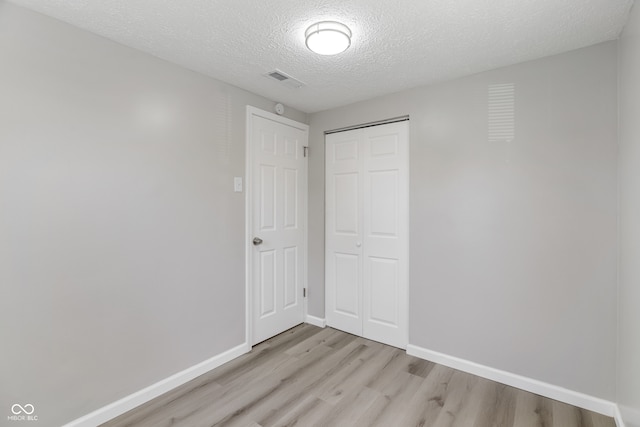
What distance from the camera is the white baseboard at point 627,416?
4.92 ft

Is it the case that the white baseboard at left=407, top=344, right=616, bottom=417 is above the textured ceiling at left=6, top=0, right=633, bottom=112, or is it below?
below

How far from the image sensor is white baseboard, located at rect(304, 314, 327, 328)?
3.37m

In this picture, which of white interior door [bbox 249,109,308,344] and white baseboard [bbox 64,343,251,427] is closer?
white baseboard [bbox 64,343,251,427]

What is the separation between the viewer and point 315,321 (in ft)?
11.2

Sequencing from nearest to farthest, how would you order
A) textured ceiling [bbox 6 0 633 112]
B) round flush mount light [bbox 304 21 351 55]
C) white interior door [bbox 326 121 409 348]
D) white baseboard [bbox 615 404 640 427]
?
white baseboard [bbox 615 404 640 427] < textured ceiling [bbox 6 0 633 112] < round flush mount light [bbox 304 21 351 55] < white interior door [bbox 326 121 409 348]

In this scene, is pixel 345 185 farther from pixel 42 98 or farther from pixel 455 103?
pixel 42 98

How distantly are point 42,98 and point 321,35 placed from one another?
5.21 ft

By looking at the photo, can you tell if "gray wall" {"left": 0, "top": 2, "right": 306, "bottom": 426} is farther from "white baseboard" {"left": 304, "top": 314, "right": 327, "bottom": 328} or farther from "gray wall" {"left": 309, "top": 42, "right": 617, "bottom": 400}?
"gray wall" {"left": 309, "top": 42, "right": 617, "bottom": 400}

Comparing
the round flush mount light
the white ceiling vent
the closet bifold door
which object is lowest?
the closet bifold door

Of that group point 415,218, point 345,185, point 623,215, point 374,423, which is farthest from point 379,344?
point 623,215

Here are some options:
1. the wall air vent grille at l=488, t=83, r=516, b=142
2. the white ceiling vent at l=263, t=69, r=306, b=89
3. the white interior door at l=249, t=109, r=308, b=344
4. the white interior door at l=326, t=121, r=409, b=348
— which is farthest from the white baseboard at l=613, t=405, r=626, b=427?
the white ceiling vent at l=263, t=69, r=306, b=89

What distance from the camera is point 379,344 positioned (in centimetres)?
295

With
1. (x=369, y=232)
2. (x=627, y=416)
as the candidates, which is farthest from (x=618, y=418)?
(x=369, y=232)

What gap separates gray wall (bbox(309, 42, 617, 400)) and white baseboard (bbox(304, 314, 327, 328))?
1033mm
